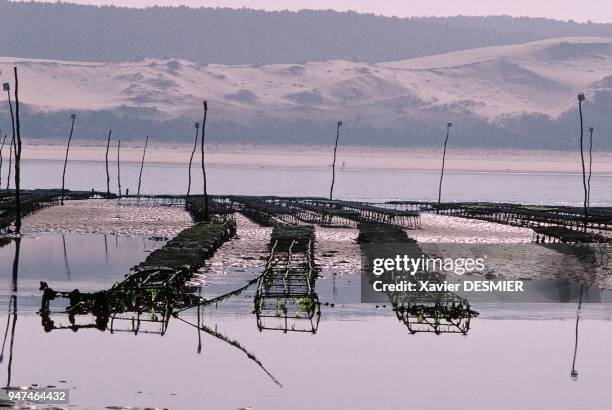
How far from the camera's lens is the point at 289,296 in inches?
1713

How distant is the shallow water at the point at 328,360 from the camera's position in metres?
31.3

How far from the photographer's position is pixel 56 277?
186 ft

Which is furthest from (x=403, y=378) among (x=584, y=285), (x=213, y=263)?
(x=213, y=263)

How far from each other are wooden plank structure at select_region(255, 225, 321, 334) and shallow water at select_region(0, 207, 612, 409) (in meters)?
0.51

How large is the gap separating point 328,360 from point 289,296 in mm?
7689

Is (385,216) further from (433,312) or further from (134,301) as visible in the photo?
(134,301)

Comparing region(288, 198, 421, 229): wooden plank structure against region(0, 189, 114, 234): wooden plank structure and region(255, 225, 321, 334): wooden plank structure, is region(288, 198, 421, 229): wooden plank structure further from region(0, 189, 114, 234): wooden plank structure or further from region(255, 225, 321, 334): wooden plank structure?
region(255, 225, 321, 334): wooden plank structure

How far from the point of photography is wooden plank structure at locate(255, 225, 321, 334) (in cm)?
4272

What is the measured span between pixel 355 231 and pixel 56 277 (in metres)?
36.3

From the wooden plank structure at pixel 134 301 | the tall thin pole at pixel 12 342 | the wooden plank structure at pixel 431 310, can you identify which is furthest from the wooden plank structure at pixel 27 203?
the wooden plank structure at pixel 431 310

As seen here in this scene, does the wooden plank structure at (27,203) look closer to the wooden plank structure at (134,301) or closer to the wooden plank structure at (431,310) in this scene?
the wooden plank structure at (134,301)

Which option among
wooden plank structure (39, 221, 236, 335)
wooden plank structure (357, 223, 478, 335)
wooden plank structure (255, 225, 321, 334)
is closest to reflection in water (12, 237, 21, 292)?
wooden plank structure (39, 221, 236, 335)

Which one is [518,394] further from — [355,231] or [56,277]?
[355,231]

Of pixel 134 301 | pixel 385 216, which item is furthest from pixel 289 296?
pixel 385 216
